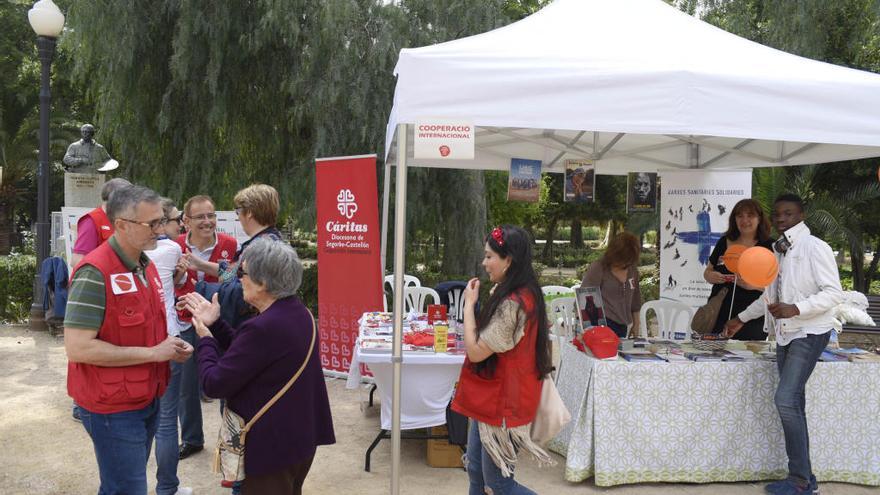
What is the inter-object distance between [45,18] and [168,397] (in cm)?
684

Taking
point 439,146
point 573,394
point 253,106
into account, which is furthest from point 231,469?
point 253,106

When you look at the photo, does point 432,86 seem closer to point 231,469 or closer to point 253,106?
point 231,469

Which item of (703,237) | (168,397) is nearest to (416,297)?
(703,237)

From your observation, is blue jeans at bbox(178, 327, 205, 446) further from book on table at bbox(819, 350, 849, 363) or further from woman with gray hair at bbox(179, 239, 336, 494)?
book on table at bbox(819, 350, 849, 363)

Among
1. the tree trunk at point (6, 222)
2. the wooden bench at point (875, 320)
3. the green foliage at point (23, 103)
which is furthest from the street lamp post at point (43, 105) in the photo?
the tree trunk at point (6, 222)

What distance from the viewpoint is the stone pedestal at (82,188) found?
28.8 ft

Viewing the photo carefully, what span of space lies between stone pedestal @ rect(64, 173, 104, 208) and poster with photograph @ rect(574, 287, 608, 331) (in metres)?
6.96

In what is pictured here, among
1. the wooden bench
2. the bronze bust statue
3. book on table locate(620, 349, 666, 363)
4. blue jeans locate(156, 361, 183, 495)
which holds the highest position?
the bronze bust statue

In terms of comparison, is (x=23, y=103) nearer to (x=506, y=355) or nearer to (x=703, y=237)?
(x=703, y=237)

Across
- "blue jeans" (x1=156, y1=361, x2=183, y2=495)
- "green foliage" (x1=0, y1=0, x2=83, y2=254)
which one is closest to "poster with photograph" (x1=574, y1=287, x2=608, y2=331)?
"blue jeans" (x1=156, y1=361, x2=183, y2=495)

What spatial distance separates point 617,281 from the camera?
508 cm

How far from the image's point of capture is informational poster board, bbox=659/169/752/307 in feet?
20.3

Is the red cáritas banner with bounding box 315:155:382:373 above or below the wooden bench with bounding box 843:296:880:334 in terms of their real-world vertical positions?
above

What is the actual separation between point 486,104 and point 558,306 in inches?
101
